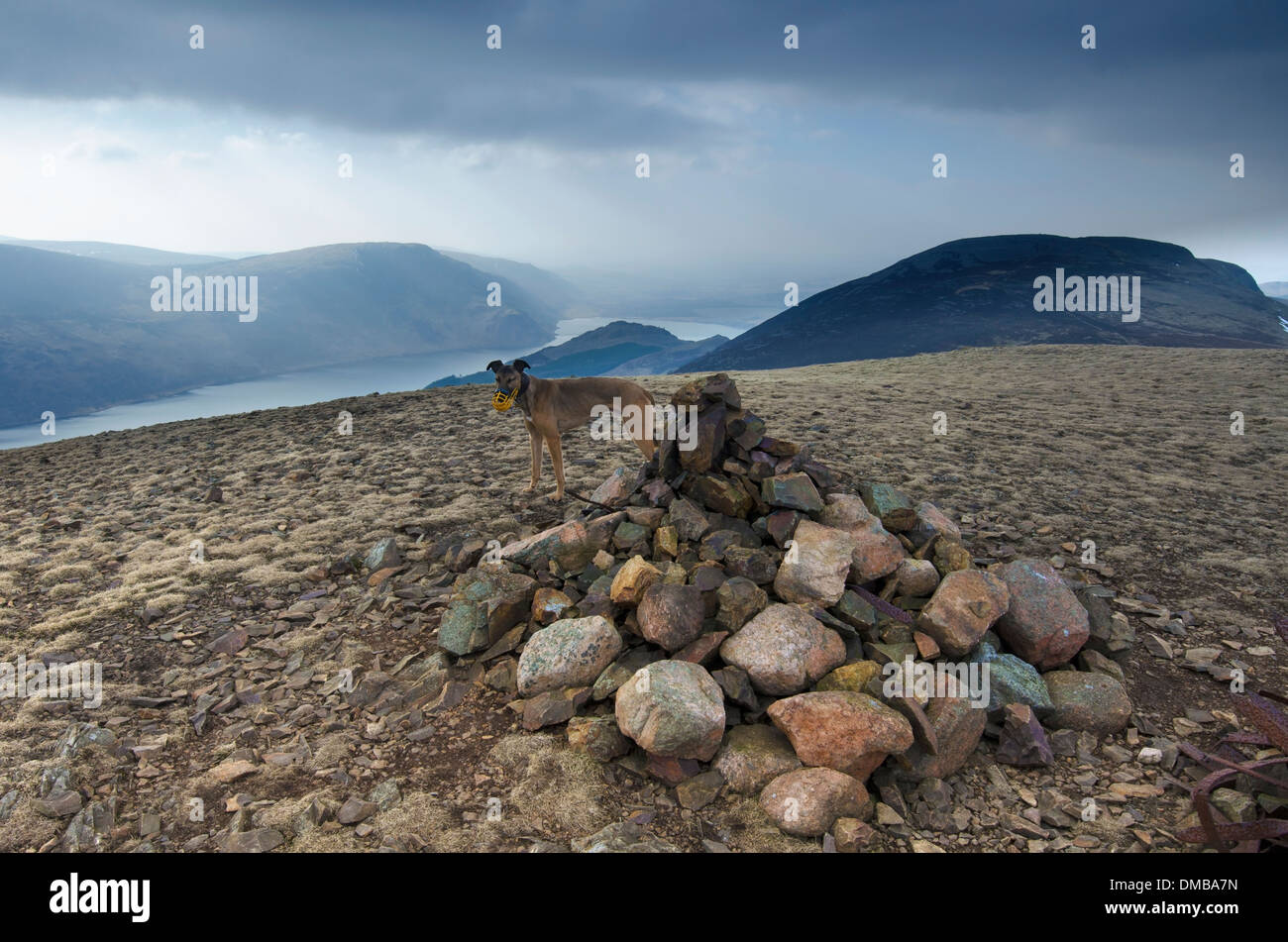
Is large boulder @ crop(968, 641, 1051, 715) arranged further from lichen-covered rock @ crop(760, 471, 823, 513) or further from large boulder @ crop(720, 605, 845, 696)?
lichen-covered rock @ crop(760, 471, 823, 513)

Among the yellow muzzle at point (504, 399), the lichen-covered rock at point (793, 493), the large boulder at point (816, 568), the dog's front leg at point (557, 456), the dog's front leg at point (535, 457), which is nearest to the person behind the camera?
the large boulder at point (816, 568)

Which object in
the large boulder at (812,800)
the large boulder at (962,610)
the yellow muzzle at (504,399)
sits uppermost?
the yellow muzzle at (504,399)

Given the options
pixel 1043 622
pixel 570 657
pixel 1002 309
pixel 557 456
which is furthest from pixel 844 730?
pixel 1002 309

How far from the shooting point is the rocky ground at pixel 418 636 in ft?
14.4

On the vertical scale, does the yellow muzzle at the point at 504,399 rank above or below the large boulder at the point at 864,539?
above

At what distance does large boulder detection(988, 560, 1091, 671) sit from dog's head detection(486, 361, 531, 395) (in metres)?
7.00

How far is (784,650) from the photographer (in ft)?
17.1

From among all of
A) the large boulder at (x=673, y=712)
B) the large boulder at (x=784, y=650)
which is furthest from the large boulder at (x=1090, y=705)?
the large boulder at (x=673, y=712)

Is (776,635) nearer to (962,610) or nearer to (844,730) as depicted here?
(844,730)

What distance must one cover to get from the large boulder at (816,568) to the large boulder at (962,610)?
0.86 metres

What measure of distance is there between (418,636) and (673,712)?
3406 millimetres

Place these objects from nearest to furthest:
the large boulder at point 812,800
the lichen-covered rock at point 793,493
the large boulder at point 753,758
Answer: the large boulder at point 812,800 < the large boulder at point 753,758 < the lichen-covered rock at point 793,493

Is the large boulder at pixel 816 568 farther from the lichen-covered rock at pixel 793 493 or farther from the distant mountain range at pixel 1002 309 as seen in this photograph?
the distant mountain range at pixel 1002 309
